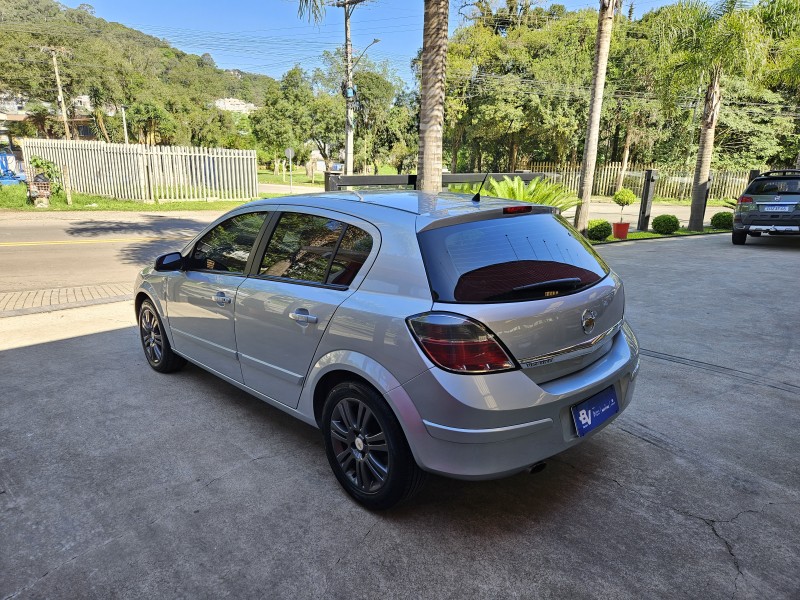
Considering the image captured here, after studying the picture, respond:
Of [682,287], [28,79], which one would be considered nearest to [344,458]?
[682,287]

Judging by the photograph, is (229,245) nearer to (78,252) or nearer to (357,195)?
(357,195)

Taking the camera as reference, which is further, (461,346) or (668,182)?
(668,182)

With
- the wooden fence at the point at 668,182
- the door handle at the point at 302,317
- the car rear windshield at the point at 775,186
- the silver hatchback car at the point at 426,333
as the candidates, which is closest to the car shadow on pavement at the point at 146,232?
the silver hatchback car at the point at 426,333

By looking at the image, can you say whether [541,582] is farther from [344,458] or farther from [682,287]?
[682,287]

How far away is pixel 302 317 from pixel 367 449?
31.5 inches

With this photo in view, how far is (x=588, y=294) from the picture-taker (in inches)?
108

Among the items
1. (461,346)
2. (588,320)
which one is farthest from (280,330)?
(588,320)

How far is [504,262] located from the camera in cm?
263

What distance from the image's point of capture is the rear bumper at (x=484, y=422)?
229 cm

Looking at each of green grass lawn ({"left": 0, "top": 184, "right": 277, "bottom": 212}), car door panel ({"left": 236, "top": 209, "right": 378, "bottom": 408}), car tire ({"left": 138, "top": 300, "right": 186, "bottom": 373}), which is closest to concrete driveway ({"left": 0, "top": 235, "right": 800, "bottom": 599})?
car tire ({"left": 138, "top": 300, "right": 186, "bottom": 373})

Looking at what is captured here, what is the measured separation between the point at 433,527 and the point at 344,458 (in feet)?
1.93

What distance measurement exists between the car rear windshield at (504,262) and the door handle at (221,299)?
158 centimetres

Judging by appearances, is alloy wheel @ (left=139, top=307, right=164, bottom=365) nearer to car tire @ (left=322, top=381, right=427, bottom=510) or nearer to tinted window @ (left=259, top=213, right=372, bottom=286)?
tinted window @ (left=259, top=213, right=372, bottom=286)

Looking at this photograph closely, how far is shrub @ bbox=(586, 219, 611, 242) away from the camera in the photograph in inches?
527
